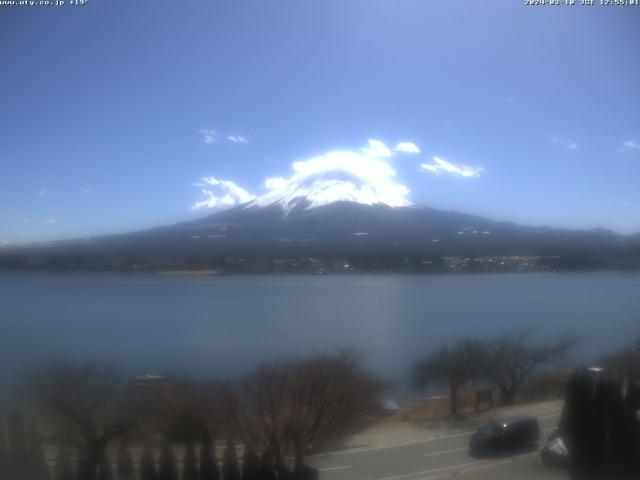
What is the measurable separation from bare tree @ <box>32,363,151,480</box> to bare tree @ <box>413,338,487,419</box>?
158 cm

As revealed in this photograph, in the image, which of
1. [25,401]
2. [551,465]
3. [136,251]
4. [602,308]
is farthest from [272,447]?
[602,308]

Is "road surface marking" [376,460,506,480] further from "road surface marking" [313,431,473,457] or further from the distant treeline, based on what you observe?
the distant treeline

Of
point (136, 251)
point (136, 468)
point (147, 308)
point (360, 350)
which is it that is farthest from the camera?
point (136, 251)

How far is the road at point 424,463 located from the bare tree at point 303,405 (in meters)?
0.12

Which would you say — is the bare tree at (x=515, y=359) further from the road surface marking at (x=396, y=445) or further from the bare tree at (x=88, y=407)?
the bare tree at (x=88, y=407)

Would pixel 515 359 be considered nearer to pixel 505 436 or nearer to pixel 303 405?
pixel 505 436

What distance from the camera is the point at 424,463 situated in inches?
96.0

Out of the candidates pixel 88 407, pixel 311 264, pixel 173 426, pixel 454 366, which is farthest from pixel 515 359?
pixel 88 407

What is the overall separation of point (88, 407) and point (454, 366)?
204cm

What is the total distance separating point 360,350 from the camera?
2703 millimetres

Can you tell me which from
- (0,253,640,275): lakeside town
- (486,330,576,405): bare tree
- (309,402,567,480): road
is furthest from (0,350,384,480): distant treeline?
(486,330,576,405): bare tree

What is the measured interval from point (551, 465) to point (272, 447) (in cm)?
148

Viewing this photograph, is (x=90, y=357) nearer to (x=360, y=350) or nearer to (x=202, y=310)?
(x=202, y=310)

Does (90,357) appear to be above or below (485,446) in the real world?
above
